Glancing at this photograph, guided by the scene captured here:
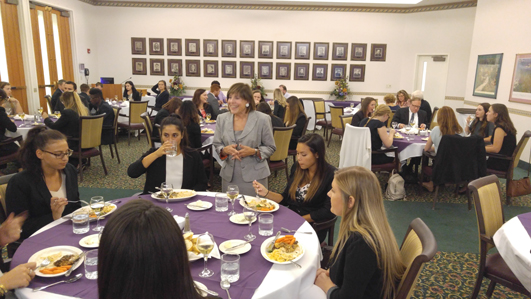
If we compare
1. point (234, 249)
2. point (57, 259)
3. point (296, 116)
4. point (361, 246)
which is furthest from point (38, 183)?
point (296, 116)

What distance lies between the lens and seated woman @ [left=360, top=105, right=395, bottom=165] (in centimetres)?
498

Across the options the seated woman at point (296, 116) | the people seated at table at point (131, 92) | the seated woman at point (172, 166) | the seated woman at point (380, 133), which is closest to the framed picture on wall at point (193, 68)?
the people seated at table at point (131, 92)

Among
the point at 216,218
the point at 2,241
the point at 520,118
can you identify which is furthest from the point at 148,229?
the point at 520,118

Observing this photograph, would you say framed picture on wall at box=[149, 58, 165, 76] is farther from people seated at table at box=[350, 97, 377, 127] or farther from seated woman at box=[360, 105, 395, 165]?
seated woman at box=[360, 105, 395, 165]

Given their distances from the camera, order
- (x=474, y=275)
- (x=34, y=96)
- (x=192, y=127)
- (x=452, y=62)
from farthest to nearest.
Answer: (x=452, y=62), (x=34, y=96), (x=192, y=127), (x=474, y=275)

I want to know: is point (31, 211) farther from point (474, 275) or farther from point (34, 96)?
point (34, 96)

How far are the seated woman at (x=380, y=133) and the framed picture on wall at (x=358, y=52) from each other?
7.28m

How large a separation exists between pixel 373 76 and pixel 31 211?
11323 millimetres

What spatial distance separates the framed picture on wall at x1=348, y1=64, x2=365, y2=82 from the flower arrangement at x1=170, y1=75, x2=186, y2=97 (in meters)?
5.77

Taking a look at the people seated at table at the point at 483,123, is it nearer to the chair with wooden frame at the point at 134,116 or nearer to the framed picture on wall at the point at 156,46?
the chair with wooden frame at the point at 134,116

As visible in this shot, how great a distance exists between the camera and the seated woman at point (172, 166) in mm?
2916

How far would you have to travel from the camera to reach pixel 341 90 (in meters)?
11.7

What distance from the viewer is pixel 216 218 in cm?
224

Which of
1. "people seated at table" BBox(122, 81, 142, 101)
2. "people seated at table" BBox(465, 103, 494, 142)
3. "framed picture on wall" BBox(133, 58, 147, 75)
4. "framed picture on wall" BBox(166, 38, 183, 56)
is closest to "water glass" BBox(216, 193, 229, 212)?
"people seated at table" BBox(465, 103, 494, 142)
